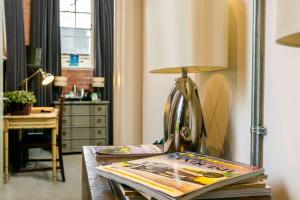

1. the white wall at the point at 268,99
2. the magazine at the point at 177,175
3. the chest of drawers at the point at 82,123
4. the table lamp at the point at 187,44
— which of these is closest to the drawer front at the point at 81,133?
the chest of drawers at the point at 82,123

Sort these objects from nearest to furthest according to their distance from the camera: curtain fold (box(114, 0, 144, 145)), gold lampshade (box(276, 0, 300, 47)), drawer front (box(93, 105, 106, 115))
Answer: gold lampshade (box(276, 0, 300, 47)) → curtain fold (box(114, 0, 144, 145)) → drawer front (box(93, 105, 106, 115))

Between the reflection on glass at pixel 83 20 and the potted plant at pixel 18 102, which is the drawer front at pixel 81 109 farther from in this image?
the reflection on glass at pixel 83 20

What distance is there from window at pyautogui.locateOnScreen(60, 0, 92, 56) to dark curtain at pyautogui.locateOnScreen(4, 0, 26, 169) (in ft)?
4.34

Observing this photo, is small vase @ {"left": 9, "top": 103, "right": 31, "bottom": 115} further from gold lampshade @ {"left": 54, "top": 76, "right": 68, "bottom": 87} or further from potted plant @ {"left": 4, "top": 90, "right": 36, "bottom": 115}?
gold lampshade @ {"left": 54, "top": 76, "right": 68, "bottom": 87}

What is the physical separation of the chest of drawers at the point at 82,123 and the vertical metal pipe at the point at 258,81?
150 inches

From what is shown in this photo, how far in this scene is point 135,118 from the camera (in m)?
2.51

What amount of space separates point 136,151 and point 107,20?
4.21 meters

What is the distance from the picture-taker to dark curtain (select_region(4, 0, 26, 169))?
11.2 feet

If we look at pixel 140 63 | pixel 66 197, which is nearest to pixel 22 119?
pixel 66 197

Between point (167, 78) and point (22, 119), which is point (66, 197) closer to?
point (22, 119)

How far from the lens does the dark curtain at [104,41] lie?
193 inches

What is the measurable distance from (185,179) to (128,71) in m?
1.78

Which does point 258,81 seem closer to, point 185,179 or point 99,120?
point 185,179

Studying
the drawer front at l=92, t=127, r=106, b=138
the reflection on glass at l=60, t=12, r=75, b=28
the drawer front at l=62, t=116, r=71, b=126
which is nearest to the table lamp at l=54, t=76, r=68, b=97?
the drawer front at l=62, t=116, r=71, b=126
